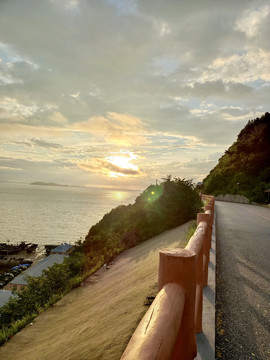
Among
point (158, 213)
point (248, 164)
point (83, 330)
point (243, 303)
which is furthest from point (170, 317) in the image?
point (248, 164)

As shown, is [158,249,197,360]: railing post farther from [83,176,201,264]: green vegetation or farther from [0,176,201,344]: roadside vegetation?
[83,176,201,264]: green vegetation

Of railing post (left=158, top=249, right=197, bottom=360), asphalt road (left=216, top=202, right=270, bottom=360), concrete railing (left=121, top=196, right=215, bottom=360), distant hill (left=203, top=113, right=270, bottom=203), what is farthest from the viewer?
distant hill (left=203, top=113, right=270, bottom=203)

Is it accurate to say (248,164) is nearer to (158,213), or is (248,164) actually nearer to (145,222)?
(158,213)

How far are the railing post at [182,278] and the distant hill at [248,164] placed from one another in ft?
156

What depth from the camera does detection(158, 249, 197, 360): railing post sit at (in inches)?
73.9

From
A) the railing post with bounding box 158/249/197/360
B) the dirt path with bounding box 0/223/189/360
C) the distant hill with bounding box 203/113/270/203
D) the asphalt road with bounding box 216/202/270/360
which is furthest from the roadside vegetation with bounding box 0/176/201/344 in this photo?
the distant hill with bounding box 203/113/270/203

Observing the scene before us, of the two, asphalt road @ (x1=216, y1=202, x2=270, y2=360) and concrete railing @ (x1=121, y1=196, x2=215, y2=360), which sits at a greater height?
concrete railing @ (x1=121, y1=196, x2=215, y2=360)

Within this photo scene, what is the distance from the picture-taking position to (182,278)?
1.88 metres

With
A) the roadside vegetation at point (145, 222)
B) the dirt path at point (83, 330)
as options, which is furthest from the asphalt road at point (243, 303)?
the roadside vegetation at point (145, 222)

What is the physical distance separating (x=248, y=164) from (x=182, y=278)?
59447mm

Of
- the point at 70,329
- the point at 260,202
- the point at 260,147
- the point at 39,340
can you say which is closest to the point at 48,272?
the point at 39,340

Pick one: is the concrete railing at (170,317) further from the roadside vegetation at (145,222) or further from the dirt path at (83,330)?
the roadside vegetation at (145,222)

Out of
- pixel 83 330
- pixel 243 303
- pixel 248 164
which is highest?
pixel 248 164

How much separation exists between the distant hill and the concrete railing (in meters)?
47.7
